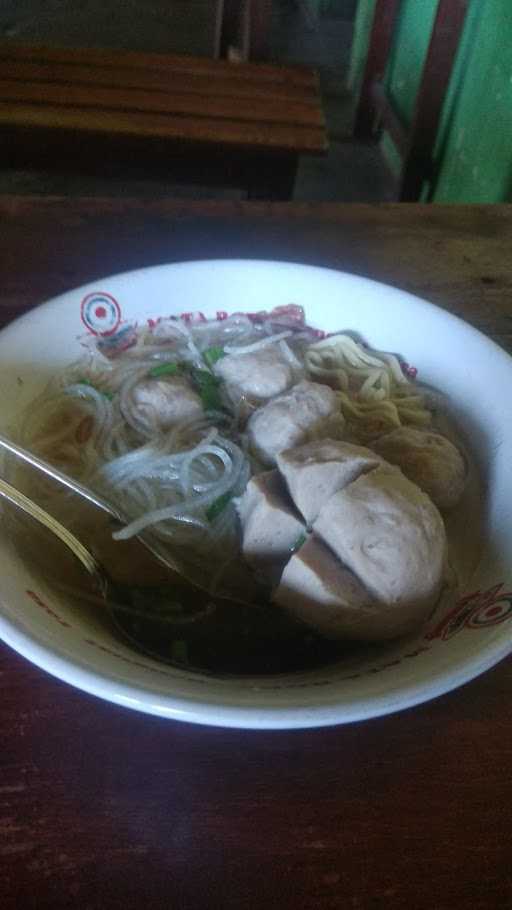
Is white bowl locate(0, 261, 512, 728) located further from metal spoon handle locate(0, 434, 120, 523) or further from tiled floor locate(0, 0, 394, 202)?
tiled floor locate(0, 0, 394, 202)

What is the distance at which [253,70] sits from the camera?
1.82 meters

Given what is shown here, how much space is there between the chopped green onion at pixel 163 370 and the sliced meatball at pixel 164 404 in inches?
0.8

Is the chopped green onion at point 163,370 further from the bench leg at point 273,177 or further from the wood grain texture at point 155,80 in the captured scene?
the wood grain texture at point 155,80

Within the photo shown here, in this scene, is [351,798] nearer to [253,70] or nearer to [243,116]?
[243,116]

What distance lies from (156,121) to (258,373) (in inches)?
41.4

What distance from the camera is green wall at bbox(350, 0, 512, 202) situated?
1.80 m

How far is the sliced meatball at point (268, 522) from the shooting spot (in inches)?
23.0

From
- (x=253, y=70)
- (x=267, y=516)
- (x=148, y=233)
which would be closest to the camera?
(x=267, y=516)

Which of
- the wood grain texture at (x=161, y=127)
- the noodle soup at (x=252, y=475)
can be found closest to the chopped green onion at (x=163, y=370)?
the noodle soup at (x=252, y=475)

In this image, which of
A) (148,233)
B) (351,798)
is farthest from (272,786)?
(148,233)

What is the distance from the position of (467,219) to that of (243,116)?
75 centimetres

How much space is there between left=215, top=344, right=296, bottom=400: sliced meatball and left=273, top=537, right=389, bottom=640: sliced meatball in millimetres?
258

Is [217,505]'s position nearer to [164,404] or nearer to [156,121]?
[164,404]

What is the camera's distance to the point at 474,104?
2.01 meters
